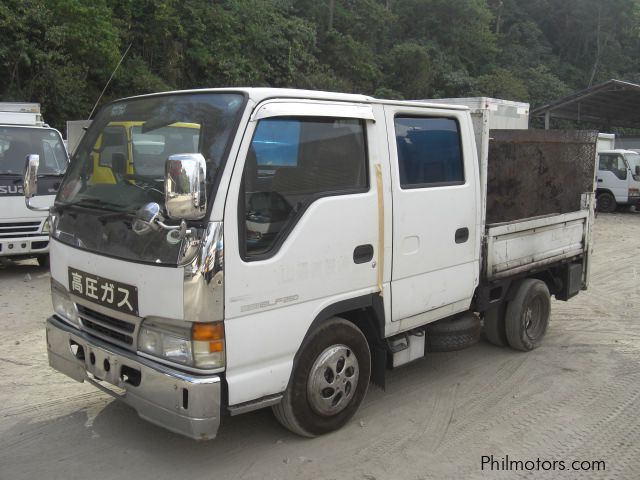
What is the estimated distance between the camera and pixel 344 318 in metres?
3.81

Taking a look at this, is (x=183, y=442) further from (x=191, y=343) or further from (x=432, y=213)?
(x=432, y=213)

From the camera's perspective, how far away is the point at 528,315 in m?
5.52

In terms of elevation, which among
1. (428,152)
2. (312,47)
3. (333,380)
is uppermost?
(312,47)

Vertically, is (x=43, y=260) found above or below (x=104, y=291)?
below

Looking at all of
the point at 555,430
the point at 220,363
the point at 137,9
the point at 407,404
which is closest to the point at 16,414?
the point at 220,363

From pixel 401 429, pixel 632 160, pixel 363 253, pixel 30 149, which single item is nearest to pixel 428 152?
pixel 363 253

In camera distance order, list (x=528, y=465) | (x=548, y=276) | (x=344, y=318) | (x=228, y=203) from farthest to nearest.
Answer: (x=548, y=276) → (x=344, y=318) → (x=528, y=465) → (x=228, y=203)

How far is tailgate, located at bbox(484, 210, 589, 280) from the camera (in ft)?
15.7

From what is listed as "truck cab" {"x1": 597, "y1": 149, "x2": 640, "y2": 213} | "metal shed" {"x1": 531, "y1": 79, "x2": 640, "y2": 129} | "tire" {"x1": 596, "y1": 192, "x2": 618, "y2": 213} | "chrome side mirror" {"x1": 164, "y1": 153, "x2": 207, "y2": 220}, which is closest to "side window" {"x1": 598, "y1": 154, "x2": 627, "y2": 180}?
"truck cab" {"x1": 597, "y1": 149, "x2": 640, "y2": 213}

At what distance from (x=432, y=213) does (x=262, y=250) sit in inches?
57.9

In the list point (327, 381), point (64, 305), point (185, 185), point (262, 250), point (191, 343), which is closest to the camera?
point (185, 185)

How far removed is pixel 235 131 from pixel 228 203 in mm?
389

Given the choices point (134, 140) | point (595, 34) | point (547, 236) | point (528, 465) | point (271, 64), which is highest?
point (595, 34)

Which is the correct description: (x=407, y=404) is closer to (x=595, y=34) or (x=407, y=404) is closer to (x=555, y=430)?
(x=555, y=430)
